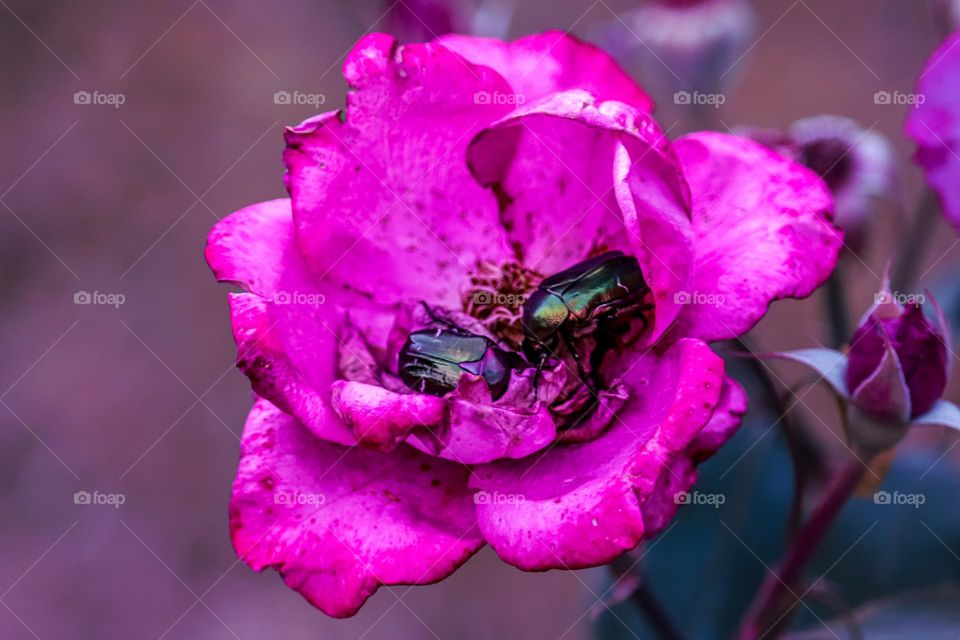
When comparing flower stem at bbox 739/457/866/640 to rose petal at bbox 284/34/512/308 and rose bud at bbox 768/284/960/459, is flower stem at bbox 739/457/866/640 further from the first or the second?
rose petal at bbox 284/34/512/308

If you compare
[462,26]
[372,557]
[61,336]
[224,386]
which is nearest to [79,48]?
[61,336]

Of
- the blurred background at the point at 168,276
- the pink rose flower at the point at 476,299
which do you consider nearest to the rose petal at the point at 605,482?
the pink rose flower at the point at 476,299

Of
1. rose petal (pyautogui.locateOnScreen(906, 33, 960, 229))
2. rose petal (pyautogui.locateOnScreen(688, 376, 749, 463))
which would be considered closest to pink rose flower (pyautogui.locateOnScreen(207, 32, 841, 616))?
rose petal (pyautogui.locateOnScreen(688, 376, 749, 463))

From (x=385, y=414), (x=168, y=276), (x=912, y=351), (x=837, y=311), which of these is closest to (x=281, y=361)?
(x=385, y=414)

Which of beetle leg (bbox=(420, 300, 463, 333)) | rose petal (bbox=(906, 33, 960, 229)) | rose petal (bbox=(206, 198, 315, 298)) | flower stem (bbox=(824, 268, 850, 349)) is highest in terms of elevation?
rose petal (bbox=(906, 33, 960, 229))

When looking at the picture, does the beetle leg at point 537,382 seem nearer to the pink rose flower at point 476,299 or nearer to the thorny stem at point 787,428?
the pink rose flower at point 476,299

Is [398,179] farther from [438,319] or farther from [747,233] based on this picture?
[747,233]
